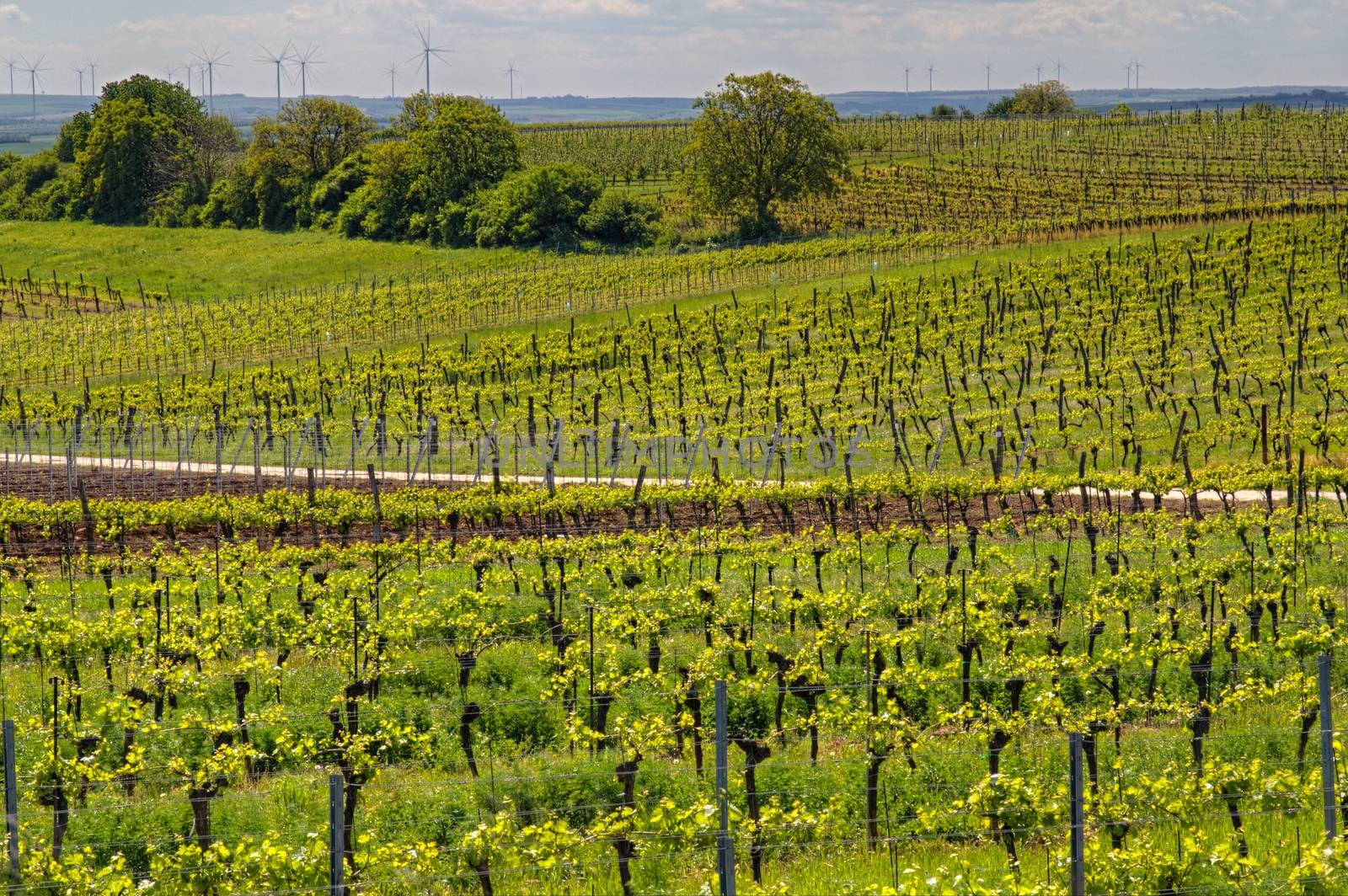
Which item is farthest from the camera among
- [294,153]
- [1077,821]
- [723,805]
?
[294,153]

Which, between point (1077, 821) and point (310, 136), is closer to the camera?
point (1077, 821)

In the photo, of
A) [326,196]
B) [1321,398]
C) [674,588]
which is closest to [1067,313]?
[1321,398]

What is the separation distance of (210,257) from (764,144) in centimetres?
3315

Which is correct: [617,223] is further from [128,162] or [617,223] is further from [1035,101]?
[1035,101]

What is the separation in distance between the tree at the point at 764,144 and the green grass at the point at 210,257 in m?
10.9

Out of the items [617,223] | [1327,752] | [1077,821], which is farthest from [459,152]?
[1077,821]

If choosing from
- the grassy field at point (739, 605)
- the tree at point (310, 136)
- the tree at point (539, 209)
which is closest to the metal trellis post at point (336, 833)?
the grassy field at point (739, 605)

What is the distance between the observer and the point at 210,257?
78.0 m

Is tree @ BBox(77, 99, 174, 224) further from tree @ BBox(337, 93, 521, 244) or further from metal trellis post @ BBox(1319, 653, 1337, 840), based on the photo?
metal trellis post @ BBox(1319, 653, 1337, 840)

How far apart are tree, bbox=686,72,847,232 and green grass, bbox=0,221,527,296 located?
10.9 metres

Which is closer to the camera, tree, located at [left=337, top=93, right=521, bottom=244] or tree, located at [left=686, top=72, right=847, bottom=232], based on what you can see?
tree, located at [left=686, top=72, right=847, bottom=232]

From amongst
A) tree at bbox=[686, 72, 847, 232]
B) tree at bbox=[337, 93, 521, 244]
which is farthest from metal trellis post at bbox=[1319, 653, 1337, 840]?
tree at bbox=[337, 93, 521, 244]

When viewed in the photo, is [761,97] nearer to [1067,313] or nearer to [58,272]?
[1067,313]

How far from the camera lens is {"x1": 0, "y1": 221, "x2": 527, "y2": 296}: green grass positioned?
231ft
